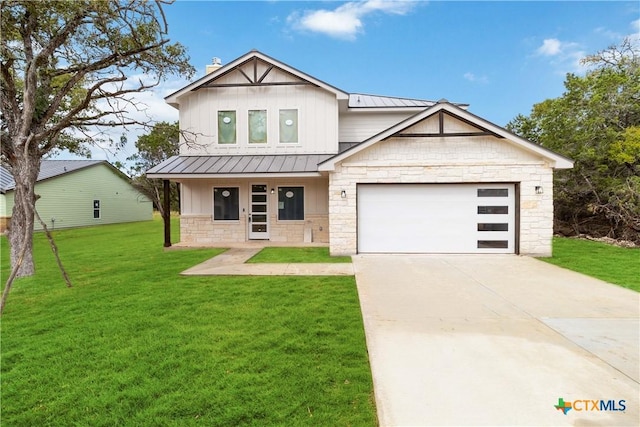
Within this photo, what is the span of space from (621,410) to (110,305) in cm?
664

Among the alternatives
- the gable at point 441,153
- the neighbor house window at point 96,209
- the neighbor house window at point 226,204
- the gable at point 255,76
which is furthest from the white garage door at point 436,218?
the neighbor house window at point 96,209

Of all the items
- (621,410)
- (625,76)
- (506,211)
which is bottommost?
(621,410)

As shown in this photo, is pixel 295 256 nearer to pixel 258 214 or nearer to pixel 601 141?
pixel 258 214

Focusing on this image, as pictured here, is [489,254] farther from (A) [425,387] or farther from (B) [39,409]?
(B) [39,409]

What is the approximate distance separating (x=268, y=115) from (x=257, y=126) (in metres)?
0.64

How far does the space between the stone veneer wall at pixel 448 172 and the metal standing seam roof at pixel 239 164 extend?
5.87 ft

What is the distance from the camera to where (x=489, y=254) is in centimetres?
1025

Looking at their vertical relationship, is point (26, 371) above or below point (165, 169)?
below

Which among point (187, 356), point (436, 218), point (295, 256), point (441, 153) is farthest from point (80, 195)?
point (187, 356)

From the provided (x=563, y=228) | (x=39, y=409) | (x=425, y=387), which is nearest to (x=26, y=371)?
(x=39, y=409)

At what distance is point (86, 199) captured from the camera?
26.3 metres

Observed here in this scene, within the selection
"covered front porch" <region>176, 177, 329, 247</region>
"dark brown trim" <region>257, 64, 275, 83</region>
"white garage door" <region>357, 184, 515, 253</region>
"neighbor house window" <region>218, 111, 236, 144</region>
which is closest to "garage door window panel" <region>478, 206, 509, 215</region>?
"white garage door" <region>357, 184, 515, 253</region>

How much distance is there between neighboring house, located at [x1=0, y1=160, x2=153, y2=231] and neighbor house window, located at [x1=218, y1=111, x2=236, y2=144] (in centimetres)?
1641

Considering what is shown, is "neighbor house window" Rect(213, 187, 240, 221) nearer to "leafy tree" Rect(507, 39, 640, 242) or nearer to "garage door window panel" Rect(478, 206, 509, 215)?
"garage door window panel" Rect(478, 206, 509, 215)
